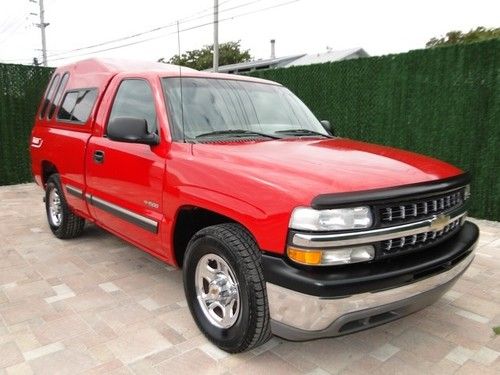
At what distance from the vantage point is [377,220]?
2318 mm

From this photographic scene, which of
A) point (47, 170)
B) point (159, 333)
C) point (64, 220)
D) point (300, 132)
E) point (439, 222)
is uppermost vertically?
point (300, 132)

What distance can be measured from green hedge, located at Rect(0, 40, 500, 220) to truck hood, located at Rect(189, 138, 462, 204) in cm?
Result: 368

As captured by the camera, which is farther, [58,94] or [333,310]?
[58,94]

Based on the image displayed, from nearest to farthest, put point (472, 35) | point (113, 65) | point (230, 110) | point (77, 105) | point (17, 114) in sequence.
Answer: point (230, 110), point (113, 65), point (77, 105), point (17, 114), point (472, 35)

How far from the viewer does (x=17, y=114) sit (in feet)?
30.5

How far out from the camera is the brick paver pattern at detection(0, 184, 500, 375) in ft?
8.95

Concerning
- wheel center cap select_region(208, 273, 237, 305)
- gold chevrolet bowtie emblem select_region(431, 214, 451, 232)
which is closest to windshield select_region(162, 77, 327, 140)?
wheel center cap select_region(208, 273, 237, 305)

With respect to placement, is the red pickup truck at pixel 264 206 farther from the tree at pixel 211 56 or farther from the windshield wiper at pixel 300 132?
the tree at pixel 211 56

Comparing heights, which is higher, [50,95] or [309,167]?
[50,95]

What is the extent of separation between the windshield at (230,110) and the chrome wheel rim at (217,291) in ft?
3.19

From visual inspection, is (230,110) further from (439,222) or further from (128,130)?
(439,222)

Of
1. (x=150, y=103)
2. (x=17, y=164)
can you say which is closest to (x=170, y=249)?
(x=150, y=103)

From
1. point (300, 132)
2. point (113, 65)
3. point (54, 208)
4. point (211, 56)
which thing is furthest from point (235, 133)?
point (211, 56)

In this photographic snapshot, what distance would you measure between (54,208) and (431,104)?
219 inches
